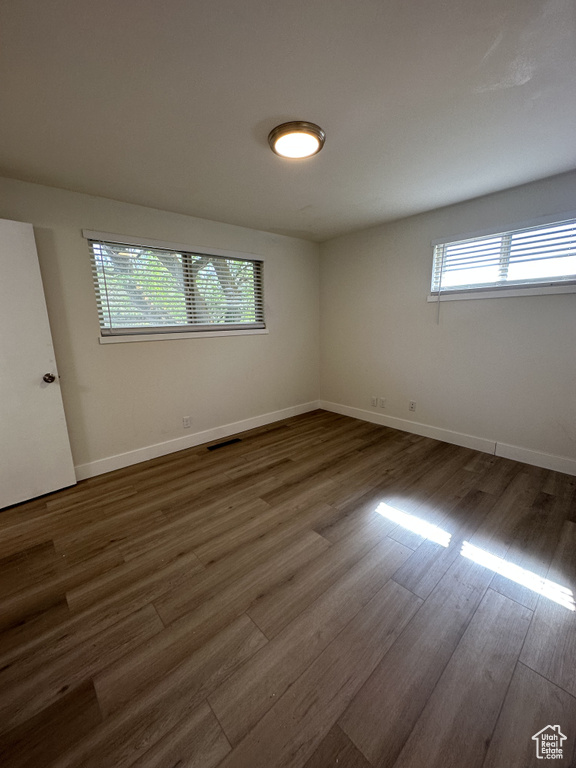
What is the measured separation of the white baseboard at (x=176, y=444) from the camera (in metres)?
2.77

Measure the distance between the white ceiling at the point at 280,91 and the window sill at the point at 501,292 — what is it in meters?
0.88

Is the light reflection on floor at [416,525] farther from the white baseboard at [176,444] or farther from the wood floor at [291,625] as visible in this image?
the white baseboard at [176,444]

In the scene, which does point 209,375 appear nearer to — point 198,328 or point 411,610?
point 198,328

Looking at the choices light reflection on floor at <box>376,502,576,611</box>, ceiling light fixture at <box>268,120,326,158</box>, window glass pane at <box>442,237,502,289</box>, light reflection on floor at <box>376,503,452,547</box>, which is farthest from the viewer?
window glass pane at <box>442,237,502,289</box>

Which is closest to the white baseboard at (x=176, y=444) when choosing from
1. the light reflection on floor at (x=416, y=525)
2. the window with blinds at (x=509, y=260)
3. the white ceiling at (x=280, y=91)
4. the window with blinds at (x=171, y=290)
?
the window with blinds at (x=171, y=290)

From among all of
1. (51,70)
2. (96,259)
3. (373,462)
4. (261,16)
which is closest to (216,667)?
(373,462)

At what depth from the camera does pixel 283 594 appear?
1.51 metres

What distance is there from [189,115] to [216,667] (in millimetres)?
2622

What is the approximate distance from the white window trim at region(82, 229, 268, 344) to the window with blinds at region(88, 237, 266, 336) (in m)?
0.03

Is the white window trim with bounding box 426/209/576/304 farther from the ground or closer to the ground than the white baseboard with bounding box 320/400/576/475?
farther from the ground

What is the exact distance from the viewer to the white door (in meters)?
2.16

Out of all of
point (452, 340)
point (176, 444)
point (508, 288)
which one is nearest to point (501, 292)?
point (508, 288)

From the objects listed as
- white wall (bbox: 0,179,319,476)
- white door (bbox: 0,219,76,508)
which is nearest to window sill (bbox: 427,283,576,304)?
white wall (bbox: 0,179,319,476)

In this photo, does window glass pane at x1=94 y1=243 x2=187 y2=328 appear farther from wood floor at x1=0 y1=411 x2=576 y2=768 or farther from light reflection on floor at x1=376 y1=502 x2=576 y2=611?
light reflection on floor at x1=376 y1=502 x2=576 y2=611
